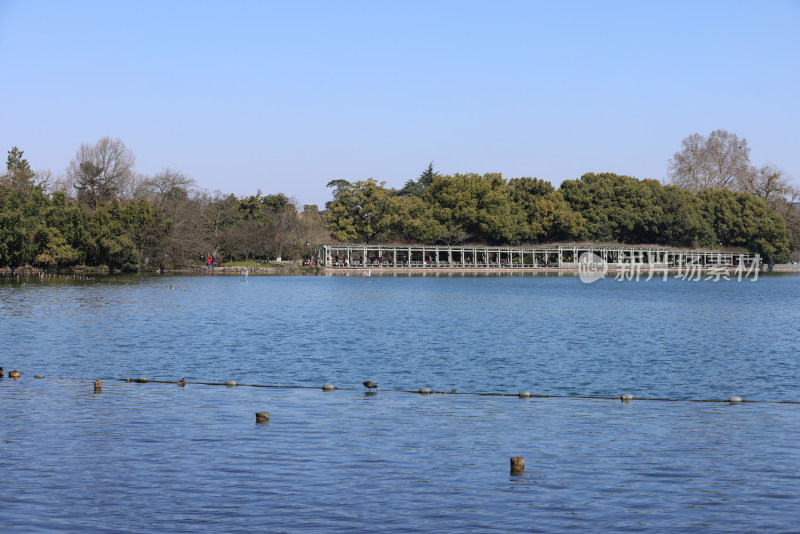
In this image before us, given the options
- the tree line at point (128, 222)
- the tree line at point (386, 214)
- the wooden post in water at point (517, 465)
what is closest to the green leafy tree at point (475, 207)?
the tree line at point (386, 214)

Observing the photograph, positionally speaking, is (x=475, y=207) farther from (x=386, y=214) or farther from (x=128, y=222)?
(x=128, y=222)

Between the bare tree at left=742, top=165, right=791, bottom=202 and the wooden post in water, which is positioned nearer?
the wooden post in water

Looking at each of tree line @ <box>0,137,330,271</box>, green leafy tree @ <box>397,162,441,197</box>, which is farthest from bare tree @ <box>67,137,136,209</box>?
green leafy tree @ <box>397,162,441,197</box>

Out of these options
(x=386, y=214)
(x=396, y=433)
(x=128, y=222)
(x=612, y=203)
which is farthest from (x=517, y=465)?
(x=612, y=203)

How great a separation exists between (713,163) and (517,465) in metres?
145

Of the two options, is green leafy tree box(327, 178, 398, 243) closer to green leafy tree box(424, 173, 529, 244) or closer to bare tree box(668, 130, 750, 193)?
green leafy tree box(424, 173, 529, 244)

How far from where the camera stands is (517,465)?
11492 mm

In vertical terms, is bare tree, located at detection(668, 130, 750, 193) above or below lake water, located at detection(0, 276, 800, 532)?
above

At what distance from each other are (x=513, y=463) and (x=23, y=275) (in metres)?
76.8

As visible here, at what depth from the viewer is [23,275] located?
78.5 meters

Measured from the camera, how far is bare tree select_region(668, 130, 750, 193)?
→ 5625 inches

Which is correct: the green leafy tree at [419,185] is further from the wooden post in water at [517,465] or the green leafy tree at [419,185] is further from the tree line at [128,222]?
the wooden post in water at [517,465]

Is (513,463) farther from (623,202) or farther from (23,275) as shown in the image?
(623,202)

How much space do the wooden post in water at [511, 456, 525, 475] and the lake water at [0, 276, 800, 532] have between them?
0.10 m
